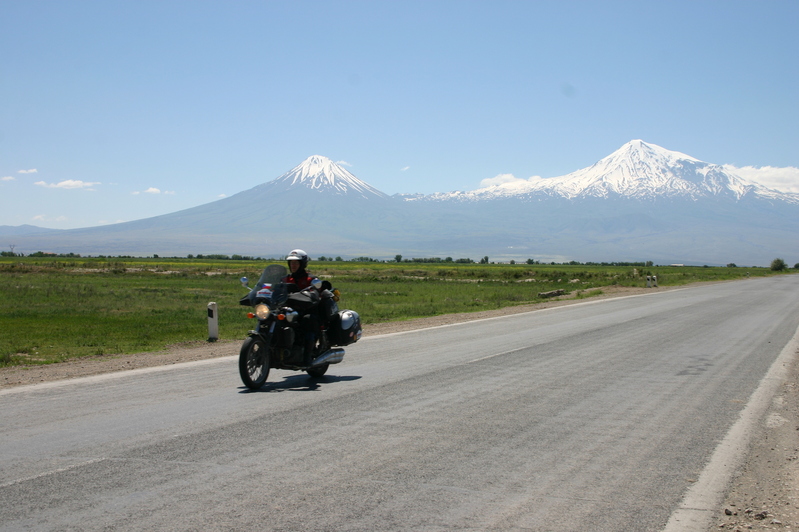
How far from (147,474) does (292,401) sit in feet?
10.2

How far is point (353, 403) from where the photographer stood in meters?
8.27

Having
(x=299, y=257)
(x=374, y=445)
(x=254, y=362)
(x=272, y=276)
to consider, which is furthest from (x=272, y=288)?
(x=374, y=445)

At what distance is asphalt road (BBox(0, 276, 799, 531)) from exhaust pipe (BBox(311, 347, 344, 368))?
0.28 metres

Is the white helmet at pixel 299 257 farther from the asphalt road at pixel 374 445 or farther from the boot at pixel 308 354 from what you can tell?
the asphalt road at pixel 374 445

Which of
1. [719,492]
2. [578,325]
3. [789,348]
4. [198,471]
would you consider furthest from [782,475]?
[578,325]

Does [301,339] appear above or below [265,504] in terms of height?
above

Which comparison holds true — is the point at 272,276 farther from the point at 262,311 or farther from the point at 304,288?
the point at 262,311

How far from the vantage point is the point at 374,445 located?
6.35 metres

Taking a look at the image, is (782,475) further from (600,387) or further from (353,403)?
(353,403)

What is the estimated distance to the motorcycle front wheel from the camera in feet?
29.5

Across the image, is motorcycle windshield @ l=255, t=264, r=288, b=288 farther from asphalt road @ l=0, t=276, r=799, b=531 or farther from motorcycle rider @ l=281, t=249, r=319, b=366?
asphalt road @ l=0, t=276, r=799, b=531

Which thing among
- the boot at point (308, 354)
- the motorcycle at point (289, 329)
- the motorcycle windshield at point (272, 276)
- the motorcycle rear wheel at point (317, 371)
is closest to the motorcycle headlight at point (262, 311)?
the motorcycle at point (289, 329)

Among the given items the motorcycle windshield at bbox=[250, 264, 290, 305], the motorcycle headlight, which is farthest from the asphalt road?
the motorcycle windshield at bbox=[250, 264, 290, 305]

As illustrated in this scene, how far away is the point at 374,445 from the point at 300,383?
148 inches
